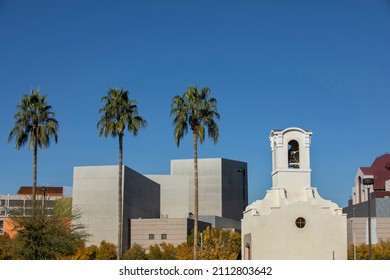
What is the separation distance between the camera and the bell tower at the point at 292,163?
45188 millimetres

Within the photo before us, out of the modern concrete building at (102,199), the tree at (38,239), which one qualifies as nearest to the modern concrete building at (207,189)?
the modern concrete building at (102,199)

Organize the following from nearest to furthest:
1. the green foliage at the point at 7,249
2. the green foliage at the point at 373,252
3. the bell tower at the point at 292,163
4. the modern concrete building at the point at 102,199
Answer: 1. the green foliage at the point at 7,249
2. the bell tower at the point at 292,163
3. the green foliage at the point at 373,252
4. the modern concrete building at the point at 102,199

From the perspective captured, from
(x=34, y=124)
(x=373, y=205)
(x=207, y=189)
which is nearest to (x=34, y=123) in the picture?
(x=34, y=124)

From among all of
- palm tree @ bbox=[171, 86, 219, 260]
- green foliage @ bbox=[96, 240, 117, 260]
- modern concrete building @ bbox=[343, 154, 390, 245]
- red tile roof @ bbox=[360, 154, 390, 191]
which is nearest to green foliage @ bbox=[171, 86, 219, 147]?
palm tree @ bbox=[171, 86, 219, 260]

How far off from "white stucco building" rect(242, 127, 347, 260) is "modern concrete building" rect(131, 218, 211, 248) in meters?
53.1

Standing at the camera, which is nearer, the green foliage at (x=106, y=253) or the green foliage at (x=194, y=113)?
the green foliage at (x=194, y=113)

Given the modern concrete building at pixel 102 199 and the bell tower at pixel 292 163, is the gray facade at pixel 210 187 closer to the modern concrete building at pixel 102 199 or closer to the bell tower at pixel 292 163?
the modern concrete building at pixel 102 199

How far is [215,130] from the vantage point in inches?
1997

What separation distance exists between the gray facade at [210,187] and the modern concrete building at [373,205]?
2855cm

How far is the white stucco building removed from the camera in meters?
44.3

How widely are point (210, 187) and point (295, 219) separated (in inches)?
4242

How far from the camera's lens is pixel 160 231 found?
323 feet

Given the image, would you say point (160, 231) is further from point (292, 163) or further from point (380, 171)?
point (292, 163)

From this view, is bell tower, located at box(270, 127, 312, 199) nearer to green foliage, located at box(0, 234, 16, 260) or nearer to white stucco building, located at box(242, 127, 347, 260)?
white stucco building, located at box(242, 127, 347, 260)
